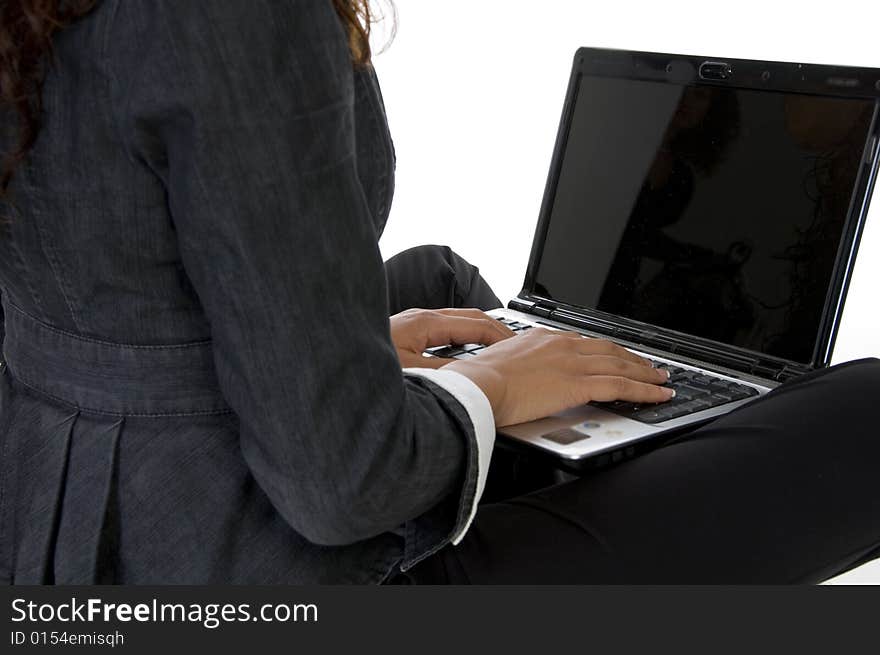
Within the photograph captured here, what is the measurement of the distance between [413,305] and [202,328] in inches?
26.8

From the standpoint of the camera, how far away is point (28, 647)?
808 mm

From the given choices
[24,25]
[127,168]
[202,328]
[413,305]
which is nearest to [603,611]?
[202,328]

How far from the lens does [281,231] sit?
0.65 m

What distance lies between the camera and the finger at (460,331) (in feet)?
3.73

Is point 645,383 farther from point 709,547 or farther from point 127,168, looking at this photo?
point 127,168

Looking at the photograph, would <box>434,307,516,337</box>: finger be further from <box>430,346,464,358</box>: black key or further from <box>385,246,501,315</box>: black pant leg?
<box>385,246,501,315</box>: black pant leg

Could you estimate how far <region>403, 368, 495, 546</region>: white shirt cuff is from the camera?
2.60 feet

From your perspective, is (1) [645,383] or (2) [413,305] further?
(2) [413,305]

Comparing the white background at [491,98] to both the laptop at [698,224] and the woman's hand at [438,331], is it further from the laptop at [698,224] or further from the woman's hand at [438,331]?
the woman's hand at [438,331]

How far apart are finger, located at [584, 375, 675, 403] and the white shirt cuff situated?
0.46 ft

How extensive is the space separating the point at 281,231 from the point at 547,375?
13.5 inches

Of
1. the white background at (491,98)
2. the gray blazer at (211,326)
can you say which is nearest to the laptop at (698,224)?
the gray blazer at (211,326)

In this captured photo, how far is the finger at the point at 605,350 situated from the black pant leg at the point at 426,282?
0.42 metres

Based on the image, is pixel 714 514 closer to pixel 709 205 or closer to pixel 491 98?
pixel 709 205
